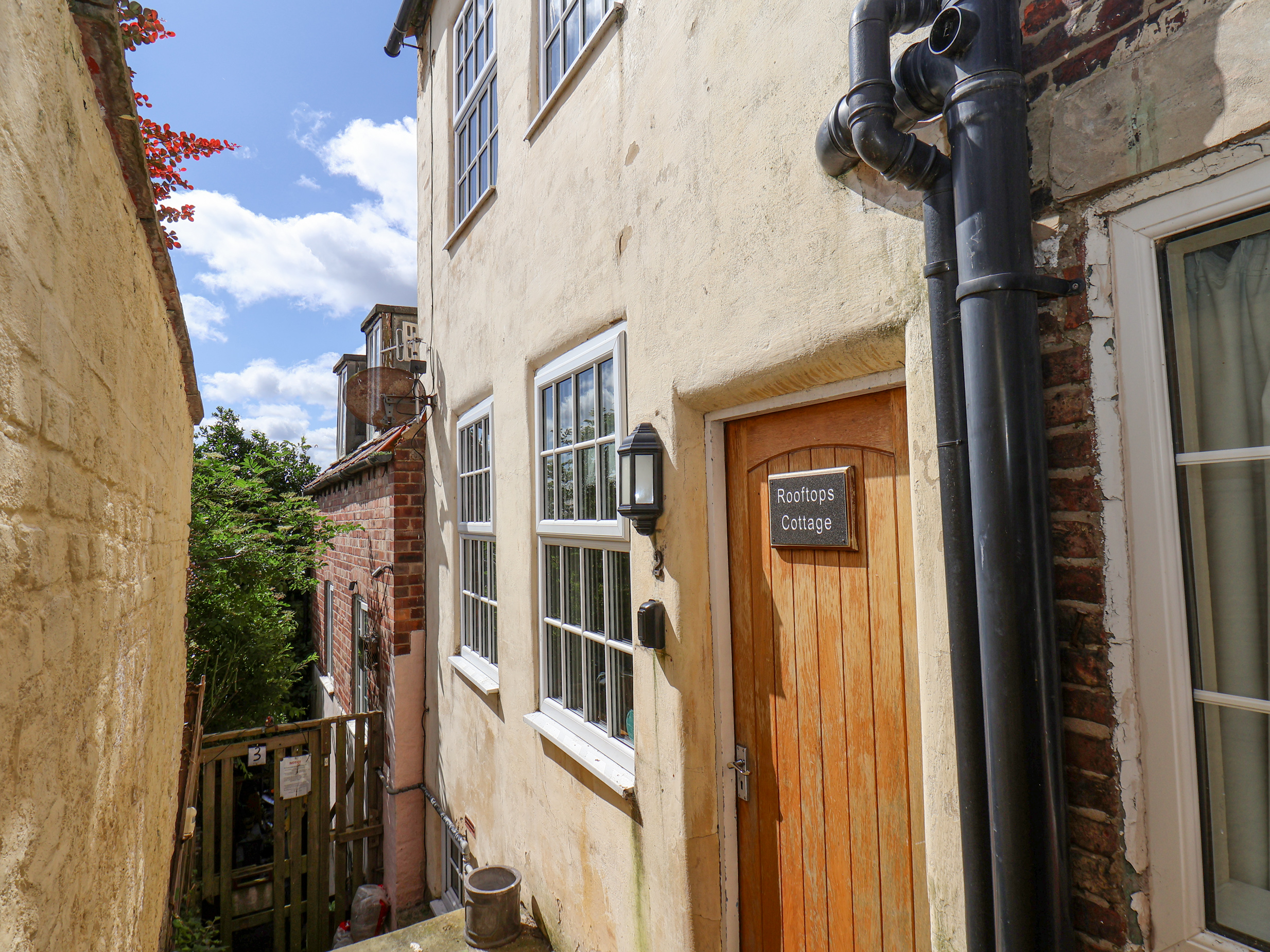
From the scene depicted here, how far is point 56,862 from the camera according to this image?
3.76 ft

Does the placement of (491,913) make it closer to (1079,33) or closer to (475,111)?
(1079,33)

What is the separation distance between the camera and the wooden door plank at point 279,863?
19.2 ft

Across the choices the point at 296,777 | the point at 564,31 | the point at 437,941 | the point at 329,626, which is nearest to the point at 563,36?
the point at 564,31

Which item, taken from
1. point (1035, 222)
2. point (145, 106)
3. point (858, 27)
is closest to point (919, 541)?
point (1035, 222)

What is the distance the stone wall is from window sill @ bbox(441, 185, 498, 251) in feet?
6.16

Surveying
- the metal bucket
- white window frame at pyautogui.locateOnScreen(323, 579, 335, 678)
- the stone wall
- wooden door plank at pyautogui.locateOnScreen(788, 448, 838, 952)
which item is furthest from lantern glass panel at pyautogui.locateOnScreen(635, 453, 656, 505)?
white window frame at pyautogui.locateOnScreen(323, 579, 335, 678)

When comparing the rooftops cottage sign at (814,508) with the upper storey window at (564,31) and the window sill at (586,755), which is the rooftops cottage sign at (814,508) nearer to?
the window sill at (586,755)

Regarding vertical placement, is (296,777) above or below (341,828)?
above

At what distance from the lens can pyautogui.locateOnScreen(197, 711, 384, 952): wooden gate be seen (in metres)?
5.77

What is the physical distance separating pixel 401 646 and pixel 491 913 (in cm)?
312

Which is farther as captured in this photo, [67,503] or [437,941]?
[437,941]

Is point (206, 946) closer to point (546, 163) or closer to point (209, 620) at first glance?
point (209, 620)

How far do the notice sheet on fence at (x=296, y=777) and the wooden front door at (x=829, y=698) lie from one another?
480 cm

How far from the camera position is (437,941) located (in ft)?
13.3
